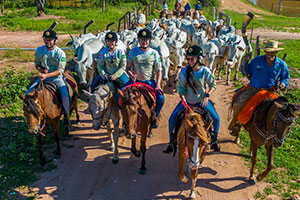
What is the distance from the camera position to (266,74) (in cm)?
670

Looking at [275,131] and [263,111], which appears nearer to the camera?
[275,131]

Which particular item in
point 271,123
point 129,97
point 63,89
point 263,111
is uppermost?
point 129,97

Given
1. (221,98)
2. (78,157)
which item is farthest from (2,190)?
(221,98)

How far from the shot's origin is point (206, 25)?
70.1ft

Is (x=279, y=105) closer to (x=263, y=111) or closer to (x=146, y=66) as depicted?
(x=263, y=111)

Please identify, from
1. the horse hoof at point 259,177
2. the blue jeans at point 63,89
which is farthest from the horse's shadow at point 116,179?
the blue jeans at point 63,89

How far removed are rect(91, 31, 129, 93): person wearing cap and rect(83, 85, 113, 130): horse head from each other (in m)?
0.73

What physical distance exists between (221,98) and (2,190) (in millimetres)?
9126

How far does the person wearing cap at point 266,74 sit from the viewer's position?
6.54m

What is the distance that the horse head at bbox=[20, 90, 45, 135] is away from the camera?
6.26 metres

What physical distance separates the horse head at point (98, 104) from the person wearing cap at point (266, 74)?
3.58m

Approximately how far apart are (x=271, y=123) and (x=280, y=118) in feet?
1.04

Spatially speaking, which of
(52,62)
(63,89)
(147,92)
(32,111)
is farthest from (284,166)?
(52,62)

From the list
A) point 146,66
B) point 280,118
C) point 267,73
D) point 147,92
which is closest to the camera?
point 280,118
